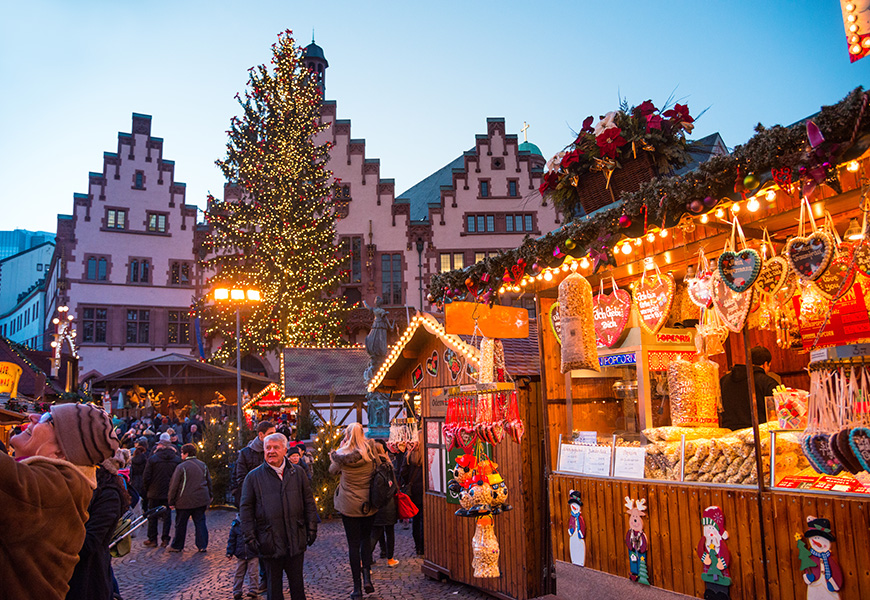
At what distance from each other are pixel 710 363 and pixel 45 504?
482 cm

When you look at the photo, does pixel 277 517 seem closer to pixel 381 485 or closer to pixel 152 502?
pixel 381 485

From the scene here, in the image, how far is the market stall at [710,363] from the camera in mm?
3541

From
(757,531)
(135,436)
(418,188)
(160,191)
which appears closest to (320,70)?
(418,188)

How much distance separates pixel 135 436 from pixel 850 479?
15993mm

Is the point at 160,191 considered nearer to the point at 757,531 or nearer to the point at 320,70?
the point at 320,70

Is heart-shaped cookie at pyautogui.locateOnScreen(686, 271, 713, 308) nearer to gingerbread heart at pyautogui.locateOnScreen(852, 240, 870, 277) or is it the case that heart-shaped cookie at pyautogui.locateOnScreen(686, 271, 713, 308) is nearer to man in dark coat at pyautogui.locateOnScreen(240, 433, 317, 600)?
gingerbread heart at pyautogui.locateOnScreen(852, 240, 870, 277)

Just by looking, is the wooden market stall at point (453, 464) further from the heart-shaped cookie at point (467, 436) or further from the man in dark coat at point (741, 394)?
the man in dark coat at point (741, 394)

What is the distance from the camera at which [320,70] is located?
3825cm

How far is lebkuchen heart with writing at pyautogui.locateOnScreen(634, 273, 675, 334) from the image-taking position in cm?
507

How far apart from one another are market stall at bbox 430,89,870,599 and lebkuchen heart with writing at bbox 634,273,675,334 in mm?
15

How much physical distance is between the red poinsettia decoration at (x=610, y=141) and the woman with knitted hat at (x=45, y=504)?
4.29 metres

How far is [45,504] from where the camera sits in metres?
2.37

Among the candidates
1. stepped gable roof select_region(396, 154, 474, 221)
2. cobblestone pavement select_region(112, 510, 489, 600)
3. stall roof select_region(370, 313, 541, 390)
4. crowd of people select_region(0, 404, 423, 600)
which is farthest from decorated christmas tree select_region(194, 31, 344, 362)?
stall roof select_region(370, 313, 541, 390)

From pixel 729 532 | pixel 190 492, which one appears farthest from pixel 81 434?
pixel 190 492
